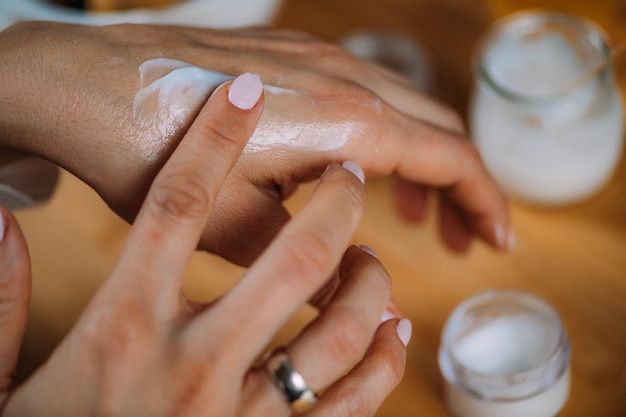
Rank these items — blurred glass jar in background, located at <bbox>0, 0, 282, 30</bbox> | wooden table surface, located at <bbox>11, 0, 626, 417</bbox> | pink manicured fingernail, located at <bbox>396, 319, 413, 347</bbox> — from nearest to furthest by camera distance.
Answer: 1. pink manicured fingernail, located at <bbox>396, 319, 413, 347</bbox>
2. wooden table surface, located at <bbox>11, 0, 626, 417</bbox>
3. blurred glass jar in background, located at <bbox>0, 0, 282, 30</bbox>

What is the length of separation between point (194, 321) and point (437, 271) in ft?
1.20

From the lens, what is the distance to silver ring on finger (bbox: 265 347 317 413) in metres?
0.46

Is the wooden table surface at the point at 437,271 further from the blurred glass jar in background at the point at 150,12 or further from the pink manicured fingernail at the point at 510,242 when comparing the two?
the blurred glass jar in background at the point at 150,12

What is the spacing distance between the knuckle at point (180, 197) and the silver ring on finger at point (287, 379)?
98 millimetres

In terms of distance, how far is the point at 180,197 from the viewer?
1.54 feet

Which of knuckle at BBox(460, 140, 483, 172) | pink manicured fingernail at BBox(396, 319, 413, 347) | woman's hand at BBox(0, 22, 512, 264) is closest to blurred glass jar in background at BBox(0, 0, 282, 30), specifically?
woman's hand at BBox(0, 22, 512, 264)

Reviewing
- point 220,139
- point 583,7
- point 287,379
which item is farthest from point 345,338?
point 583,7

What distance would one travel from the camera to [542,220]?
31.0 inches

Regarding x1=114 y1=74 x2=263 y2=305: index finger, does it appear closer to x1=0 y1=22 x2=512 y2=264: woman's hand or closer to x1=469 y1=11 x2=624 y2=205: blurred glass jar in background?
x1=0 y1=22 x2=512 y2=264: woman's hand

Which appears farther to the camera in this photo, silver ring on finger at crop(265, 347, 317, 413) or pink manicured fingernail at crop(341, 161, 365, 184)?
pink manicured fingernail at crop(341, 161, 365, 184)

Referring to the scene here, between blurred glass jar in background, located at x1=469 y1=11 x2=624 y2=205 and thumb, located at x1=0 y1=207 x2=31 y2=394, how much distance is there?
0.45 metres

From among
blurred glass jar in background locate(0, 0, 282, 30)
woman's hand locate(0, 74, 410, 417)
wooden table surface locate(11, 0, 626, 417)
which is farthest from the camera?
blurred glass jar in background locate(0, 0, 282, 30)

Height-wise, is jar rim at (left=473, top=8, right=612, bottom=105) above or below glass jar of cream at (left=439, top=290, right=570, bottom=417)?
above

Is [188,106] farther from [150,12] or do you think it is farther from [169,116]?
[150,12]
